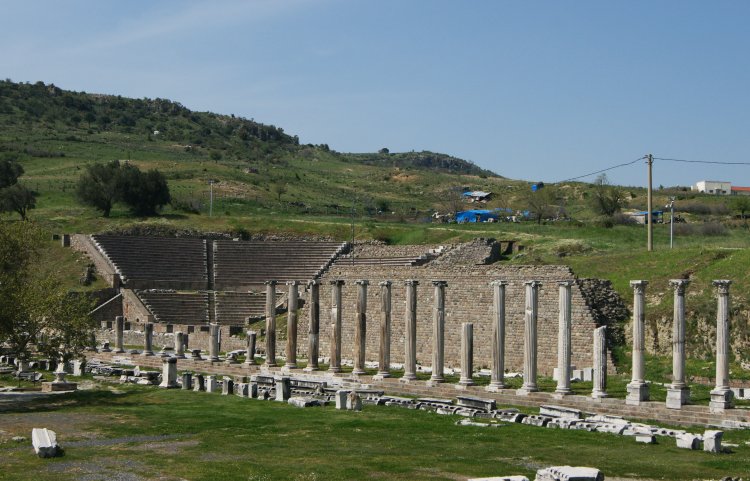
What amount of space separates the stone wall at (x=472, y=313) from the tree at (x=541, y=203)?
1390 inches

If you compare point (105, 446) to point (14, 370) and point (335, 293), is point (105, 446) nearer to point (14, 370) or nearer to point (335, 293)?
point (335, 293)

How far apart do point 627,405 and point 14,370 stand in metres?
27.3

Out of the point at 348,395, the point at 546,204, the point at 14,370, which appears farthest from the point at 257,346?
the point at 546,204

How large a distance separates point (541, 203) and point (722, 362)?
63.5 metres

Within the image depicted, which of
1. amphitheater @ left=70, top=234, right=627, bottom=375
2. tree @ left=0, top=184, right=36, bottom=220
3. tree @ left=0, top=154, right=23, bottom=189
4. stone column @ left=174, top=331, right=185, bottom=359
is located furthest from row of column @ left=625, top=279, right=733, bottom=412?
tree @ left=0, top=154, right=23, bottom=189

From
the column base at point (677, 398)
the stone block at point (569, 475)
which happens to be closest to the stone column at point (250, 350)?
the column base at point (677, 398)

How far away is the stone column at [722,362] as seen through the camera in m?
32.1

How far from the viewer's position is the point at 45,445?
25.8m

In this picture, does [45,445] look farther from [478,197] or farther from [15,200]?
[478,197]

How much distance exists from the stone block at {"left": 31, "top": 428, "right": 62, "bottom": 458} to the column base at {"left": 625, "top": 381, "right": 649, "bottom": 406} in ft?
52.6

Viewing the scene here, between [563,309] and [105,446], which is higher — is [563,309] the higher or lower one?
the higher one

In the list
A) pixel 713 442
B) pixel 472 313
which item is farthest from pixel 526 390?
pixel 472 313

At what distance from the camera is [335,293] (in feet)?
149

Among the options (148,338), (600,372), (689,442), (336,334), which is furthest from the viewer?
(148,338)
